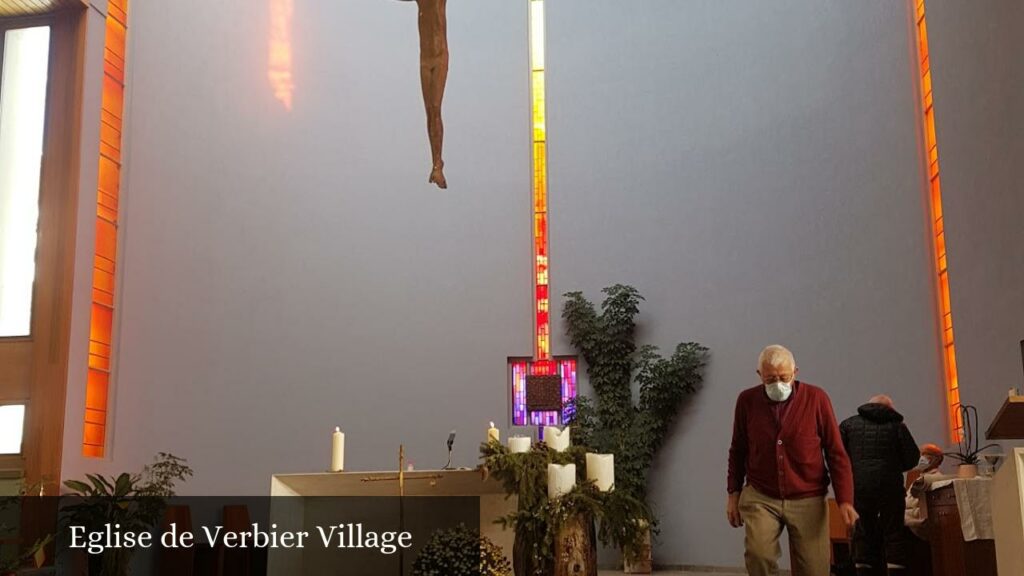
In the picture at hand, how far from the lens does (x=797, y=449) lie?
11.8ft

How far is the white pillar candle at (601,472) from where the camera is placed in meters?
3.62

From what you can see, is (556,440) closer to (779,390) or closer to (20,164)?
(779,390)

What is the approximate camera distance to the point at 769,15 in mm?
8836

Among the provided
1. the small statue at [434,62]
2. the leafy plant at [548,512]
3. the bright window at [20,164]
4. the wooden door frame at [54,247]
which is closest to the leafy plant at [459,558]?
the leafy plant at [548,512]

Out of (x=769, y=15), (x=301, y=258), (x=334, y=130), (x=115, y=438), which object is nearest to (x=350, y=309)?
(x=301, y=258)

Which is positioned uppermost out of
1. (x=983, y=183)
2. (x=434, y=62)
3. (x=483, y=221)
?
(x=434, y=62)

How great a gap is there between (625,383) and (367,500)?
442 cm

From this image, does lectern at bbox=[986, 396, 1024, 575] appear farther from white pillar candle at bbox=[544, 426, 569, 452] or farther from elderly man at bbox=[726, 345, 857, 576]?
white pillar candle at bbox=[544, 426, 569, 452]

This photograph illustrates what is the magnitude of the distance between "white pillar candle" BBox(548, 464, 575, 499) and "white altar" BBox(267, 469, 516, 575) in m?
0.47

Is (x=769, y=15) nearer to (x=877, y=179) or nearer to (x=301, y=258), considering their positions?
(x=877, y=179)

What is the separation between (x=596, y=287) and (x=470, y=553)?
527cm

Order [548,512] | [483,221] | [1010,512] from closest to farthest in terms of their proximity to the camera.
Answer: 1. [1010,512]
2. [548,512]
3. [483,221]

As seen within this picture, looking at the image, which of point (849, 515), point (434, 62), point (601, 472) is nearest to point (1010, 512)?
point (849, 515)

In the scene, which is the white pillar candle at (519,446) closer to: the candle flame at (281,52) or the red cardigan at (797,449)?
the red cardigan at (797,449)
